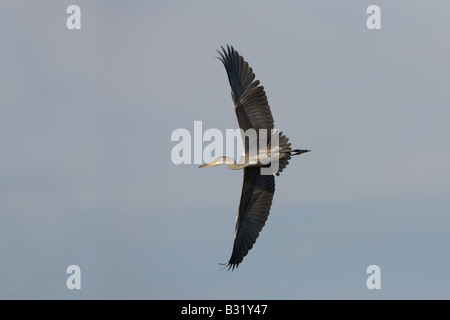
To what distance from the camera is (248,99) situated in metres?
23.9

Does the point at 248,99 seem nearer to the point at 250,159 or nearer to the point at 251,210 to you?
the point at 250,159

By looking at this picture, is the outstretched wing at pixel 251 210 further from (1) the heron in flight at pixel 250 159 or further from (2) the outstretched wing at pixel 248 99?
(2) the outstretched wing at pixel 248 99

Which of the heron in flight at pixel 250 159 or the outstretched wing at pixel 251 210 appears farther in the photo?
the outstretched wing at pixel 251 210

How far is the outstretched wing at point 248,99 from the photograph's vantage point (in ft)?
78.4

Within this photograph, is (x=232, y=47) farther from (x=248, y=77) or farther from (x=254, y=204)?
(x=254, y=204)

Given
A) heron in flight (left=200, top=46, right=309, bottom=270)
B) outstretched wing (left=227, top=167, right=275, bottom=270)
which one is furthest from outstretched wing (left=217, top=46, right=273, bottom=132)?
outstretched wing (left=227, top=167, right=275, bottom=270)

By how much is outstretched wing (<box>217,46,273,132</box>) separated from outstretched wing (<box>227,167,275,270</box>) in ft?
5.17

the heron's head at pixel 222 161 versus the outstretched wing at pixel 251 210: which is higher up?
the heron's head at pixel 222 161

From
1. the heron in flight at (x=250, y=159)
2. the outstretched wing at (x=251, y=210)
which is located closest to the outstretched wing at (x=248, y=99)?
the heron in flight at (x=250, y=159)

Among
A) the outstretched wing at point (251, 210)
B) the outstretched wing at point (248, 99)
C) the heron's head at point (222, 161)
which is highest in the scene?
the outstretched wing at point (248, 99)

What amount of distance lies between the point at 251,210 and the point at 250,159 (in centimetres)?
157

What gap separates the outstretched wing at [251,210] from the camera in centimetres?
2531
